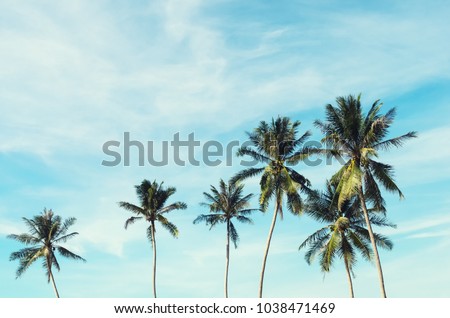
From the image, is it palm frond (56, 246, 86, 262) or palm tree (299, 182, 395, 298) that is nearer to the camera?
palm tree (299, 182, 395, 298)

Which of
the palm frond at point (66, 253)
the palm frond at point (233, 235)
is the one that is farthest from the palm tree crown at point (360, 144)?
the palm frond at point (66, 253)

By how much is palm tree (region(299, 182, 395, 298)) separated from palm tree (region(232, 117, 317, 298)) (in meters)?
2.41

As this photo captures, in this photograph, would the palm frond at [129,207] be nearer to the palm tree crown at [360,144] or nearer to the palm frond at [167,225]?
the palm frond at [167,225]

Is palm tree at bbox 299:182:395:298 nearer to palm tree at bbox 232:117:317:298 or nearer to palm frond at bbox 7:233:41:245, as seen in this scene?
palm tree at bbox 232:117:317:298

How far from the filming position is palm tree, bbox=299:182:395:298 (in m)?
40.7

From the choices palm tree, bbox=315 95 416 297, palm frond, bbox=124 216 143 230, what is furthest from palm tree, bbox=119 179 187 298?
palm tree, bbox=315 95 416 297

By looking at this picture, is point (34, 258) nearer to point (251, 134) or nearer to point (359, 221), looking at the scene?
point (251, 134)

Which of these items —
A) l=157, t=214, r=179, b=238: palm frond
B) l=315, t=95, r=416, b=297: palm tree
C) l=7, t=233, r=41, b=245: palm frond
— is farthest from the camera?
l=7, t=233, r=41, b=245: palm frond

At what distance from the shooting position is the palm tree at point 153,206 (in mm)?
51875

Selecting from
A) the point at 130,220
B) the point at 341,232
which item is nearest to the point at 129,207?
the point at 130,220

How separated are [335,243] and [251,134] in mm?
11059

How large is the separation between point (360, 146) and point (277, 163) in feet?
26.0

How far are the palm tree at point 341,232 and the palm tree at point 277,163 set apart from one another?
94.9 inches
